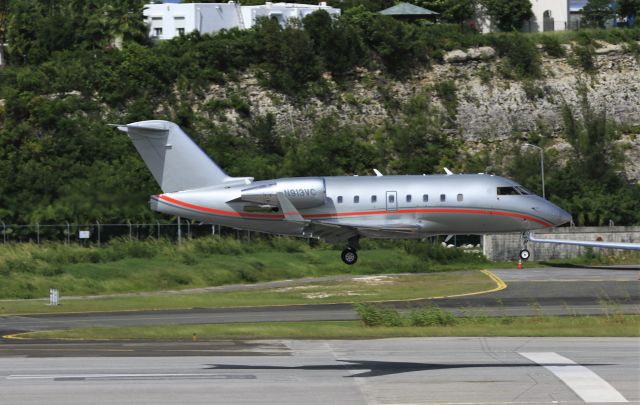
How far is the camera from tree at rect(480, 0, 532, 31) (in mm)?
104688

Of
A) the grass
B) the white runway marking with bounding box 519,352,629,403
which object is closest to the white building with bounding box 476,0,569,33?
the grass

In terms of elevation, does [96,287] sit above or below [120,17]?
below

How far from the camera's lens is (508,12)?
10494cm

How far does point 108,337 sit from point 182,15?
68.8 metres

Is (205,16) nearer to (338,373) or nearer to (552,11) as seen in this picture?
(552,11)

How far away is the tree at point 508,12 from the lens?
343ft

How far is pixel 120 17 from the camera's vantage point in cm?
9412

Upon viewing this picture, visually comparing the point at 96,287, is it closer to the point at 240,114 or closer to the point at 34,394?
the point at 34,394

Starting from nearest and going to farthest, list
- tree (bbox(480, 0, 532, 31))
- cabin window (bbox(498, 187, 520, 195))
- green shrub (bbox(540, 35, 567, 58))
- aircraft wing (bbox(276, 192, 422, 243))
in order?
aircraft wing (bbox(276, 192, 422, 243)) < cabin window (bbox(498, 187, 520, 195)) < green shrub (bbox(540, 35, 567, 58)) < tree (bbox(480, 0, 532, 31))

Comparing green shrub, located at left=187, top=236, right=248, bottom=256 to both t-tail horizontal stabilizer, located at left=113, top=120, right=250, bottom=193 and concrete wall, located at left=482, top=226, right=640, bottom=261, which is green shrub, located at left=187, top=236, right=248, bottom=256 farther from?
concrete wall, located at left=482, top=226, right=640, bottom=261

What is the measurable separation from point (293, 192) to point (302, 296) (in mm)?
5351

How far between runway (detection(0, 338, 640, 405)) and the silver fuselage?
21745 millimetres

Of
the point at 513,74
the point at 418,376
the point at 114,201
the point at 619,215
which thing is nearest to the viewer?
the point at 418,376

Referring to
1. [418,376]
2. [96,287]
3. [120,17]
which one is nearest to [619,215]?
[96,287]
